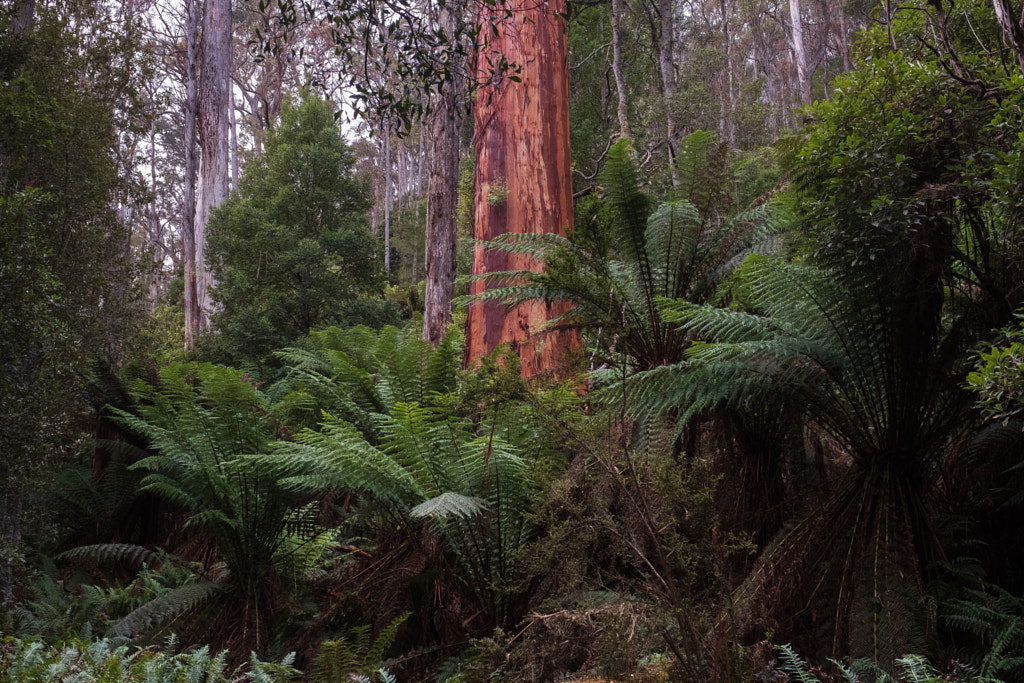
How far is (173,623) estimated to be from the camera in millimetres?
3646

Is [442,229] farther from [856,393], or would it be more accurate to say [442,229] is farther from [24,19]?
[856,393]

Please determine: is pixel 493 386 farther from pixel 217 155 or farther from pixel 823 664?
pixel 217 155

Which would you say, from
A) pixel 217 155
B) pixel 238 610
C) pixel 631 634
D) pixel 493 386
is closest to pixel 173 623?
pixel 238 610

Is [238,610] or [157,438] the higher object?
[157,438]

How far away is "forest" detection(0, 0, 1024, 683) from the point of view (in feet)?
7.61

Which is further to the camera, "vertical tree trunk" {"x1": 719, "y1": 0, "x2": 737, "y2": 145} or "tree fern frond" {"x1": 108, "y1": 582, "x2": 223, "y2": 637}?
"vertical tree trunk" {"x1": 719, "y1": 0, "x2": 737, "y2": 145}

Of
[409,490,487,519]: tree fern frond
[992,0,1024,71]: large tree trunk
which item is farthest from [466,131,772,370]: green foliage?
[992,0,1024,71]: large tree trunk

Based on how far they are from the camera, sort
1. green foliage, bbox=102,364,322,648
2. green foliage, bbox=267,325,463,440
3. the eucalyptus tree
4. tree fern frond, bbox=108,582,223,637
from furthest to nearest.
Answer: green foliage, bbox=267,325,463,440
green foliage, bbox=102,364,322,648
tree fern frond, bbox=108,582,223,637
the eucalyptus tree

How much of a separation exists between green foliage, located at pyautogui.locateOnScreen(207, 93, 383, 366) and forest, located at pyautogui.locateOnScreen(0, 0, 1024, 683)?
3820 millimetres

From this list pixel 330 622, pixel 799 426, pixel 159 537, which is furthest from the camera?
pixel 159 537

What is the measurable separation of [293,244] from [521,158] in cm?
660

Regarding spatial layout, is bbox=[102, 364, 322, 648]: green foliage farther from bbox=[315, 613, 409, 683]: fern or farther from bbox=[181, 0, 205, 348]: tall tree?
bbox=[181, 0, 205, 348]: tall tree

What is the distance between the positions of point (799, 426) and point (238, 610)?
2961 mm

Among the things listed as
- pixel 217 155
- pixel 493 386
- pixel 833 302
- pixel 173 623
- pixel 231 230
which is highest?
pixel 217 155
